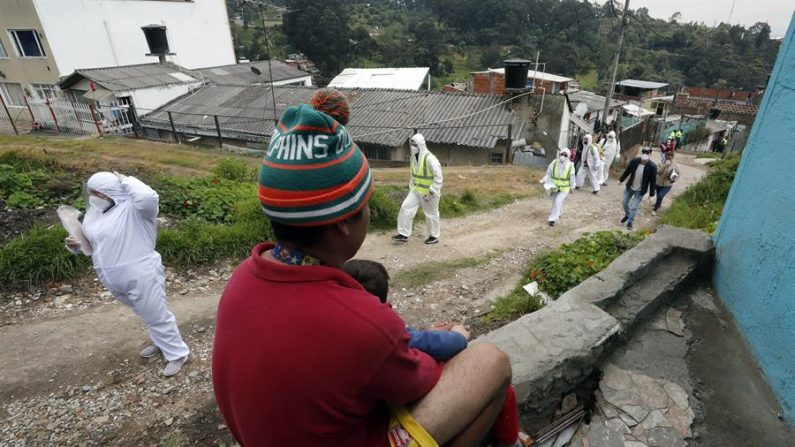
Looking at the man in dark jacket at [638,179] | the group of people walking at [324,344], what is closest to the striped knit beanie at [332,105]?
the group of people walking at [324,344]

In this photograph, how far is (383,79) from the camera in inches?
1112

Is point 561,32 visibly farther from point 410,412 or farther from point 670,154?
point 410,412

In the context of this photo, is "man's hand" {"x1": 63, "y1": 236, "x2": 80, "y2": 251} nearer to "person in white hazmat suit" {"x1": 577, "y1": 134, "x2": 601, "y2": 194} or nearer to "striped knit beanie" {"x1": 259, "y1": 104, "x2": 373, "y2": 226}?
"striped knit beanie" {"x1": 259, "y1": 104, "x2": 373, "y2": 226}

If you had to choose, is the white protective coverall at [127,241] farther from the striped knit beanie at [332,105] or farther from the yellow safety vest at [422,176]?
the yellow safety vest at [422,176]

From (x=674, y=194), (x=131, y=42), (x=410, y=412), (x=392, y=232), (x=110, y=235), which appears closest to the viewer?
(x=410, y=412)

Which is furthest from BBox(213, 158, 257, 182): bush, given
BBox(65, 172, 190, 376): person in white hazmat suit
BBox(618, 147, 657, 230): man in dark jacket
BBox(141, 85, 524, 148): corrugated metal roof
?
BBox(618, 147, 657, 230): man in dark jacket

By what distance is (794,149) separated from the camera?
2.59m

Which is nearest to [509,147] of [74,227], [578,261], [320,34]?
[578,261]

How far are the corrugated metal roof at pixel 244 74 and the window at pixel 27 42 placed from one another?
24.7ft

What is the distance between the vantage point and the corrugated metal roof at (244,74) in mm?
25391

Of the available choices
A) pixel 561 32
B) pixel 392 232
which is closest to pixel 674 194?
pixel 392 232

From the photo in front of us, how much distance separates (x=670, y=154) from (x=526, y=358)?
889 centimetres

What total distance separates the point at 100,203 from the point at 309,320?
125 inches

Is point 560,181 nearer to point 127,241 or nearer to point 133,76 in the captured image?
point 127,241
